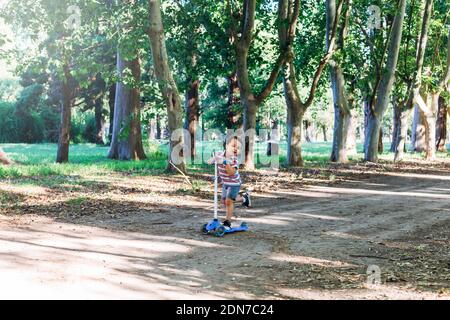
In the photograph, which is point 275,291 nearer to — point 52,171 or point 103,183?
point 103,183

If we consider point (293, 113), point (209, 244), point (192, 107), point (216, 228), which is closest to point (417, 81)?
point (293, 113)

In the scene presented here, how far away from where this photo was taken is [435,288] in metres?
6.78

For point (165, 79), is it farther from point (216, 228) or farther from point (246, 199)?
point (216, 228)

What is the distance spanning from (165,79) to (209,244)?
1016cm

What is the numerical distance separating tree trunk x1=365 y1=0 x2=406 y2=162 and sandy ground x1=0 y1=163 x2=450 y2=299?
35.5 ft

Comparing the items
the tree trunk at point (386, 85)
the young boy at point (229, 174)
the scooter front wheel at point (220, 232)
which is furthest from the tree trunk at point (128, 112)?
the scooter front wheel at point (220, 232)

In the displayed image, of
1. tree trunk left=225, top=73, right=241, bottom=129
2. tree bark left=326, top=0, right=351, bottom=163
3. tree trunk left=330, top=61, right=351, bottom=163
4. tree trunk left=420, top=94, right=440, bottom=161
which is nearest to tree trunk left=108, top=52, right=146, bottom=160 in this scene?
tree trunk left=225, top=73, right=241, bottom=129

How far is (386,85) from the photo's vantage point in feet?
87.4

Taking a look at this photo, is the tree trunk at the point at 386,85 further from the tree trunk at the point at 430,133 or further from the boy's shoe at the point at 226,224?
the boy's shoe at the point at 226,224

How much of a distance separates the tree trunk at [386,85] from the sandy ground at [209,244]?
10834 mm

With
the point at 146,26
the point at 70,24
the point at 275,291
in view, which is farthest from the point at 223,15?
the point at 275,291

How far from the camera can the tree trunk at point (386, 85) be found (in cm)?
2575

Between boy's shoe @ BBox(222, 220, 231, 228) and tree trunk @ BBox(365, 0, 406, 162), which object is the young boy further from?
tree trunk @ BBox(365, 0, 406, 162)

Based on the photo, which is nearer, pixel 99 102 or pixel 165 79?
pixel 165 79
